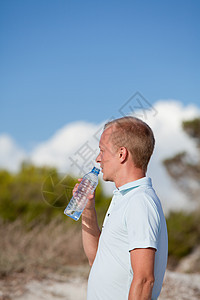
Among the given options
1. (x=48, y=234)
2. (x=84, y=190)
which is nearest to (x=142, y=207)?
(x=84, y=190)

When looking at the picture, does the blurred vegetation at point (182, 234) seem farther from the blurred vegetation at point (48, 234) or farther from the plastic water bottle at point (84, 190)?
the plastic water bottle at point (84, 190)

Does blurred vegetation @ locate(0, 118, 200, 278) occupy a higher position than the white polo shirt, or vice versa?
blurred vegetation @ locate(0, 118, 200, 278)

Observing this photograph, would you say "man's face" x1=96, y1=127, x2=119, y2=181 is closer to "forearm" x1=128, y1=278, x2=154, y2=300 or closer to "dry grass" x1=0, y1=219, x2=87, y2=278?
"forearm" x1=128, y1=278, x2=154, y2=300

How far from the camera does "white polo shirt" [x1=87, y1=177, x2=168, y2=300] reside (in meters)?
1.51

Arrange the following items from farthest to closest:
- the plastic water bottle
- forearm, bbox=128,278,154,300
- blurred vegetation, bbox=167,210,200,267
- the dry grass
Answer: blurred vegetation, bbox=167,210,200,267, the dry grass, the plastic water bottle, forearm, bbox=128,278,154,300

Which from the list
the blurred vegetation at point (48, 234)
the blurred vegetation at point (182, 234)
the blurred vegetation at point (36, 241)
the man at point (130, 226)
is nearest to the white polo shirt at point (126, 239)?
the man at point (130, 226)

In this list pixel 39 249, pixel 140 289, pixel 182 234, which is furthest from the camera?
pixel 182 234

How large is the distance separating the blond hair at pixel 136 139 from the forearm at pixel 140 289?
0.54 metres

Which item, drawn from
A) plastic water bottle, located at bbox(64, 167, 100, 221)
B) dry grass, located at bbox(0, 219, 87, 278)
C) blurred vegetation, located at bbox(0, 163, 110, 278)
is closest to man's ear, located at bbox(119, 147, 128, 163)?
plastic water bottle, located at bbox(64, 167, 100, 221)

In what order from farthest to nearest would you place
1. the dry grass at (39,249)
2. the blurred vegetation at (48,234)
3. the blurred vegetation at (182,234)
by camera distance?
the blurred vegetation at (182,234)
the blurred vegetation at (48,234)
the dry grass at (39,249)

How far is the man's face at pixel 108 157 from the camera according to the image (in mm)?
1770

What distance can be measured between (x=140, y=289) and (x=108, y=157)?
0.64 meters

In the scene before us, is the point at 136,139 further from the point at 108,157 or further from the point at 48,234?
the point at 48,234

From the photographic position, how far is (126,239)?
5.29 feet
